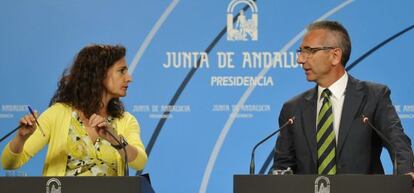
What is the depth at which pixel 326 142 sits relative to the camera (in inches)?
173

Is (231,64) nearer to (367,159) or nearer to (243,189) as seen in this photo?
(367,159)

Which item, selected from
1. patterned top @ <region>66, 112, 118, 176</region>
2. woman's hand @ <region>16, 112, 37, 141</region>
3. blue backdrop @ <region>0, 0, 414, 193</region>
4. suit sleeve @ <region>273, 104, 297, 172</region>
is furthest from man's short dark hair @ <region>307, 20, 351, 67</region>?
woman's hand @ <region>16, 112, 37, 141</region>

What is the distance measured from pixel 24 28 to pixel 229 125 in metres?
1.49

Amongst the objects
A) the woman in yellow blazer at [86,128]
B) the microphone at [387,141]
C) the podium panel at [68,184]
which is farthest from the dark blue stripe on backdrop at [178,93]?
the podium panel at [68,184]

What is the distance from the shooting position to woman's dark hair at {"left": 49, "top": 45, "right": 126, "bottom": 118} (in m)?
4.51

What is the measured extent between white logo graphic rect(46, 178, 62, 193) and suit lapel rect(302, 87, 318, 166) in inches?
53.9

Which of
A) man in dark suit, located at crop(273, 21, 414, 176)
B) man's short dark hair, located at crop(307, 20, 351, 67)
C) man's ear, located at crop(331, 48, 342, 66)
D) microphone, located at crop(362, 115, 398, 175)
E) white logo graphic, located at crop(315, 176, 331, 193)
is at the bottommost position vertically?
white logo graphic, located at crop(315, 176, 331, 193)

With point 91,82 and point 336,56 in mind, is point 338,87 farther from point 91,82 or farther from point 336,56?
point 91,82

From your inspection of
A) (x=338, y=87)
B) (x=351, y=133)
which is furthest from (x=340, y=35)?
(x=351, y=133)

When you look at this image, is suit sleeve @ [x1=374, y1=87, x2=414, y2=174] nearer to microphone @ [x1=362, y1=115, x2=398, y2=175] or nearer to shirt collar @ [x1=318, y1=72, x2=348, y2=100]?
microphone @ [x1=362, y1=115, x2=398, y2=175]

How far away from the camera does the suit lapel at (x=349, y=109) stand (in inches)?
172

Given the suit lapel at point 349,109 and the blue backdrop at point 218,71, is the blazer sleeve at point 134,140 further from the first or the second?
the blue backdrop at point 218,71

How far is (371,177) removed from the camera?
11.8ft

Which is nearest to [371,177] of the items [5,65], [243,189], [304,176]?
[304,176]
